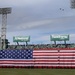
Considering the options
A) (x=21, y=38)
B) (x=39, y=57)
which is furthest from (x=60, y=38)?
(x=39, y=57)

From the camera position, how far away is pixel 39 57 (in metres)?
37.9

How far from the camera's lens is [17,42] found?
105750 mm

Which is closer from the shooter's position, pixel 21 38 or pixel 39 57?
pixel 39 57

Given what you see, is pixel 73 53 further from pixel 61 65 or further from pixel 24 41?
pixel 24 41

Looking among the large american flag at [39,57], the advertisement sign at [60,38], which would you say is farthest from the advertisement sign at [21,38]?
the large american flag at [39,57]

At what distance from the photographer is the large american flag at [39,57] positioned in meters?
37.2

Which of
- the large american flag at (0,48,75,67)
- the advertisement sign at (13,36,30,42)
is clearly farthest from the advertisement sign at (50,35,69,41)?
the large american flag at (0,48,75,67)

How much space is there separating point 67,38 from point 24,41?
13595mm

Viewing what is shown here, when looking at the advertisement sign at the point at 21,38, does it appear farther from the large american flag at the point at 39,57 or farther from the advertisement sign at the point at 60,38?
the large american flag at the point at 39,57

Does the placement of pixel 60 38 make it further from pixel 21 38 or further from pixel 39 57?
pixel 39 57

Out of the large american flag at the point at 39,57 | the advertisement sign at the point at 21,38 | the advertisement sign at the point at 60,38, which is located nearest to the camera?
the large american flag at the point at 39,57

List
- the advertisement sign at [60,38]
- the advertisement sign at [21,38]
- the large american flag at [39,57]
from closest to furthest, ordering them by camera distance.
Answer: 1. the large american flag at [39,57]
2. the advertisement sign at [60,38]
3. the advertisement sign at [21,38]

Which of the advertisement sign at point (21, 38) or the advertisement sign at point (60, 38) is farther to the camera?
the advertisement sign at point (21, 38)

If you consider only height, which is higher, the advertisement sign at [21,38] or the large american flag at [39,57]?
the advertisement sign at [21,38]
